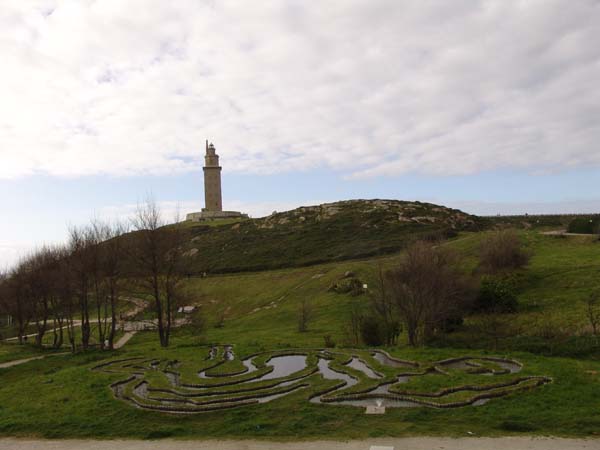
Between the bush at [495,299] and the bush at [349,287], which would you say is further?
the bush at [349,287]

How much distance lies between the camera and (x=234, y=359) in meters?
25.6

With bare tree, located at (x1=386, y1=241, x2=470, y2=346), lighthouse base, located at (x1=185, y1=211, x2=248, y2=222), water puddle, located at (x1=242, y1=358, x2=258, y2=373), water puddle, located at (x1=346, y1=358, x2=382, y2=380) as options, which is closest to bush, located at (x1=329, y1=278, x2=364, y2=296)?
bare tree, located at (x1=386, y1=241, x2=470, y2=346)

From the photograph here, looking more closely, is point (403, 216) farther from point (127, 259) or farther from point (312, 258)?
point (127, 259)

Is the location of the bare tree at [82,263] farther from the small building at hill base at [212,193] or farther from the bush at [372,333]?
the small building at hill base at [212,193]

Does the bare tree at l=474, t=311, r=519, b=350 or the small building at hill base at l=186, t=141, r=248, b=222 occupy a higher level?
the small building at hill base at l=186, t=141, r=248, b=222

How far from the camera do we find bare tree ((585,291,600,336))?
23.5 metres

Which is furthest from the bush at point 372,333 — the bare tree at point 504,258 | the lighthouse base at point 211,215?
the lighthouse base at point 211,215

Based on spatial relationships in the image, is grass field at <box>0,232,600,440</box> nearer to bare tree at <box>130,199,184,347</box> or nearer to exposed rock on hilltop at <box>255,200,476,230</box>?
bare tree at <box>130,199,184,347</box>

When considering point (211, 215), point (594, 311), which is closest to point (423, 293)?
point (594, 311)

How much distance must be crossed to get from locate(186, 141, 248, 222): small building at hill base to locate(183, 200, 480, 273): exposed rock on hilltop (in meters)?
17.2

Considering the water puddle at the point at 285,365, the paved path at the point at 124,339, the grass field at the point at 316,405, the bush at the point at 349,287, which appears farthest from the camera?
the bush at the point at 349,287

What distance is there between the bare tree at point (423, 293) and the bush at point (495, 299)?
12.1 feet

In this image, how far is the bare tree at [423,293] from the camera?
26.7 meters

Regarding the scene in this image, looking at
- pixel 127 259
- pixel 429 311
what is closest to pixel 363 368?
pixel 429 311
